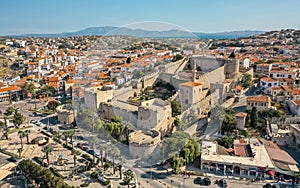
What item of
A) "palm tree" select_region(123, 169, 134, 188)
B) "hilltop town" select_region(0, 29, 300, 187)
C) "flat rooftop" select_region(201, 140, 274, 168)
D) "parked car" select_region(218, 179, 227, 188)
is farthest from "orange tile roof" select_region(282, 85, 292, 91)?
"palm tree" select_region(123, 169, 134, 188)

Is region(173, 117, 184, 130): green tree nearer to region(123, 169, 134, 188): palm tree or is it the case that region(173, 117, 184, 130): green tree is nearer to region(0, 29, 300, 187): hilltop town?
region(0, 29, 300, 187): hilltop town

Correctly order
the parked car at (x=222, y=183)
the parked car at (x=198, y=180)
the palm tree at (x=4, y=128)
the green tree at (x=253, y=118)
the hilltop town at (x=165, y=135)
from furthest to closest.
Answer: the palm tree at (x=4, y=128)
the green tree at (x=253, y=118)
the hilltop town at (x=165, y=135)
the parked car at (x=198, y=180)
the parked car at (x=222, y=183)

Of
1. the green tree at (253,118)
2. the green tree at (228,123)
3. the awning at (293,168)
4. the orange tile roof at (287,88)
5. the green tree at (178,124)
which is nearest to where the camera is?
the awning at (293,168)

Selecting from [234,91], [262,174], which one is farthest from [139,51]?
[262,174]

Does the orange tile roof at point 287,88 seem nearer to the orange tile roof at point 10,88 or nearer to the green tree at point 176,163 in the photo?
the green tree at point 176,163

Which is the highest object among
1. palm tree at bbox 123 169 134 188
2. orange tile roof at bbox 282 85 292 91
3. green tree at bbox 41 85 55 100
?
orange tile roof at bbox 282 85 292 91

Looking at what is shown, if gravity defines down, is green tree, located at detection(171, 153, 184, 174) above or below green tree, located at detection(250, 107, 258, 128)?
below

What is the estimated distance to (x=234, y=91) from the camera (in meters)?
14.9

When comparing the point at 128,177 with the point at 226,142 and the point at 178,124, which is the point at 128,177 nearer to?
the point at 178,124

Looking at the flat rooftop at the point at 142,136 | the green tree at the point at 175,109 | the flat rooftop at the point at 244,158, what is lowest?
the flat rooftop at the point at 244,158

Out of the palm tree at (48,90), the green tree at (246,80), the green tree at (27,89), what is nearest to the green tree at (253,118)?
the green tree at (246,80)

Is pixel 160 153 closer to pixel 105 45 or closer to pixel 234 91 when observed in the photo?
pixel 234 91

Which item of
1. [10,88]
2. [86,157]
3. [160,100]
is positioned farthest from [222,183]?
[10,88]

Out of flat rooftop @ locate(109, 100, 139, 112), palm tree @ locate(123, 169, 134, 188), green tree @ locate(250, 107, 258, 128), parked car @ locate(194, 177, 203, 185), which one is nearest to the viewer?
palm tree @ locate(123, 169, 134, 188)
